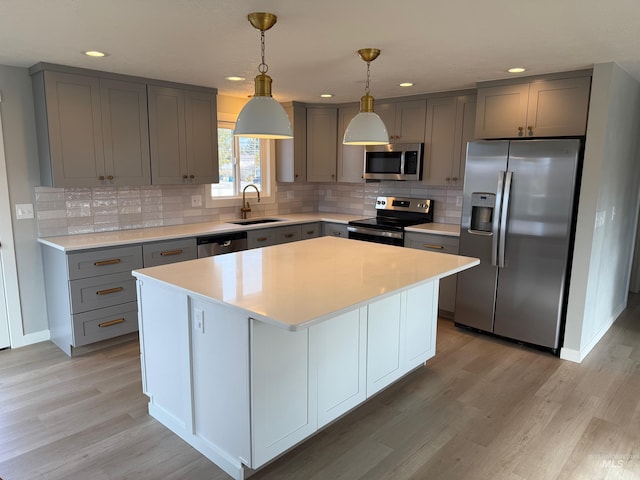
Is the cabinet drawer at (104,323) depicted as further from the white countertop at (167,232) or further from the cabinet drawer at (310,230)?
the cabinet drawer at (310,230)

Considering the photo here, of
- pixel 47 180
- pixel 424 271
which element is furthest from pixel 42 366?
pixel 424 271

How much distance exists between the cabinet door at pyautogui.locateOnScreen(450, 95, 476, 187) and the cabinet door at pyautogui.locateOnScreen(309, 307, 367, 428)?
7.90 ft

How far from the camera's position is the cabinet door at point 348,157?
5.11 metres

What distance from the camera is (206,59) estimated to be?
10.2ft

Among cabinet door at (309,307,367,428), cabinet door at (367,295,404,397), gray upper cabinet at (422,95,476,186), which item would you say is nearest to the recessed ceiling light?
cabinet door at (309,307,367,428)

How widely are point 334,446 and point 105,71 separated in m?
3.29

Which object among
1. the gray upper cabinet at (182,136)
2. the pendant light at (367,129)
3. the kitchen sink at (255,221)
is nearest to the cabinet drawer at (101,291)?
the gray upper cabinet at (182,136)

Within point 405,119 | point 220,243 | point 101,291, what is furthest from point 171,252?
point 405,119

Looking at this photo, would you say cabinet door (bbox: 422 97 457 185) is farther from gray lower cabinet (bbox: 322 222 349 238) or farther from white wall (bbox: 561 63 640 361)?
white wall (bbox: 561 63 640 361)

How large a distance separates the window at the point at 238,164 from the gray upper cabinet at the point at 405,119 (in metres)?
1.49

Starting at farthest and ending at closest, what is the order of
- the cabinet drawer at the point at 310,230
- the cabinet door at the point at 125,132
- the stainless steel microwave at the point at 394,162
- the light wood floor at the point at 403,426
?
the cabinet drawer at the point at 310,230 → the stainless steel microwave at the point at 394,162 → the cabinet door at the point at 125,132 → the light wood floor at the point at 403,426

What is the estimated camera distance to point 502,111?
145 inches

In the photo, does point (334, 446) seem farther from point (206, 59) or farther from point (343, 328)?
point (206, 59)

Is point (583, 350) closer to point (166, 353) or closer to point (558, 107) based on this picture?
point (558, 107)
